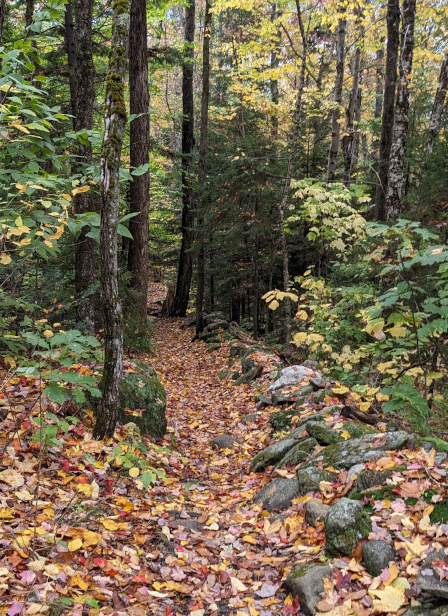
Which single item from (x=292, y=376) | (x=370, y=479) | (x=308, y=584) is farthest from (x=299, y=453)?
(x=292, y=376)

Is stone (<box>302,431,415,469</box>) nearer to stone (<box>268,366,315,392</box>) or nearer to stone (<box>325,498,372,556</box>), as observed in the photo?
stone (<box>325,498,372,556</box>)

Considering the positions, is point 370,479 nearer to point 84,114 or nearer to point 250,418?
point 250,418

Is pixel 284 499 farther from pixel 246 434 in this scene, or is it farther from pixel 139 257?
pixel 139 257

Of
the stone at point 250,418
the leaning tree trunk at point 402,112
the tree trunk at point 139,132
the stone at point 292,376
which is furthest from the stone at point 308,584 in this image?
the tree trunk at point 139,132

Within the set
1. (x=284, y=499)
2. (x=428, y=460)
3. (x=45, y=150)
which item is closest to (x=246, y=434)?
(x=284, y=499)

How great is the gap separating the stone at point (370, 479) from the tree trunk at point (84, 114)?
542 centimetres

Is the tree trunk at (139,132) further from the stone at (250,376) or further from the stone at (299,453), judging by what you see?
the stone at (299,453)

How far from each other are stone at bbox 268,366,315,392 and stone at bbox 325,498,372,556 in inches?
147

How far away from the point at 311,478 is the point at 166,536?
59.8 inches

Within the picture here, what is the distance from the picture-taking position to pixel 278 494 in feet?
14.4

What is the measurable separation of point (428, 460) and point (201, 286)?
1089 centimetres

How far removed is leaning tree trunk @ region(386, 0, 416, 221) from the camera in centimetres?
698

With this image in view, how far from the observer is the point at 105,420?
15.1 ft

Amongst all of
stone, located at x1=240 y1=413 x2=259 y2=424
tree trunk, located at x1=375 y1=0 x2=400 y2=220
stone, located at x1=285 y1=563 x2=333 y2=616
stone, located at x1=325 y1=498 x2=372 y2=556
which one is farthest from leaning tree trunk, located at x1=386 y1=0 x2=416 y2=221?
stone, located at x1=285 y1=563 x2=333 y2=616
